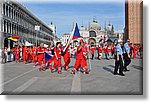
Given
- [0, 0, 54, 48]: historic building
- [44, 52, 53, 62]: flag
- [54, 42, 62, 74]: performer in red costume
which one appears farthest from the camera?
[0, 0, 54, 48]: historic building

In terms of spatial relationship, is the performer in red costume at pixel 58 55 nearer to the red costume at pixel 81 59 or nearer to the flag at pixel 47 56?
the red costume at pixel 81 59

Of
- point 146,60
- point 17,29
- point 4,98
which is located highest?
point 17,29

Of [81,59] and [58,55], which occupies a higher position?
[58,55]

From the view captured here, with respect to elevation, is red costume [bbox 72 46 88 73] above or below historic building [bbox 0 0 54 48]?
below

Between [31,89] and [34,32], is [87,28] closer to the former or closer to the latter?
[34,32]

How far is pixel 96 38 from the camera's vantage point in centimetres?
16275

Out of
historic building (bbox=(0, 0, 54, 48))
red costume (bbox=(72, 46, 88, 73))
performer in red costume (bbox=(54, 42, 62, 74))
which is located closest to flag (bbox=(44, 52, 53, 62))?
performer in red costume (bbox=(54, 42, 62, 74))

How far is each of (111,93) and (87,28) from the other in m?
155

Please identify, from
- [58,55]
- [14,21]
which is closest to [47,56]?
[58,55]

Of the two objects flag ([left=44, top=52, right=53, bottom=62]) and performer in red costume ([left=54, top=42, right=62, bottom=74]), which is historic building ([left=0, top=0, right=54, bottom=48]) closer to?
flag ([left=44, top=52, right=53, bottom=62])

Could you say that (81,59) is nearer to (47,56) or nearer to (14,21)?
(47,56)

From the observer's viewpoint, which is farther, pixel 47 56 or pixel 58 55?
pixel 47 56

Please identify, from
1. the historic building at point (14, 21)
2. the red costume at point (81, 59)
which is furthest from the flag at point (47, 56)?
the historic building at point (14, 21)

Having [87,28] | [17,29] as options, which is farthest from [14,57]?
[87,28]
